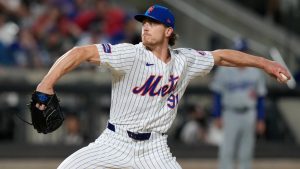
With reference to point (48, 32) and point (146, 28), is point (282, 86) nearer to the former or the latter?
point (48, 32)

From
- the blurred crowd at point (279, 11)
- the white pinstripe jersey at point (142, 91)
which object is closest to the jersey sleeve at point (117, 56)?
the white pinstripe jersey at point (142, 91)

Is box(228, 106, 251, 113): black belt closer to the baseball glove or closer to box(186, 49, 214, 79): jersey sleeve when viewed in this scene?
box(186, 49, 214, 79): jersey sleeve

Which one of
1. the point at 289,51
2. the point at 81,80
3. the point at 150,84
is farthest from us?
the point at 289,51

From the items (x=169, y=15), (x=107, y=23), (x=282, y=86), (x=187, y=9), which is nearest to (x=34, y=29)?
(x=107, y=23)

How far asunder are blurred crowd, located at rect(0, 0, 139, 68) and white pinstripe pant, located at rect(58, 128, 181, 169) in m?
5.78

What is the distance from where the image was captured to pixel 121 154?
5984 millimetres

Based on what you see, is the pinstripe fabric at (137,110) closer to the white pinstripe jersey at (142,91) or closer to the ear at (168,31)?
the white pinstripe jersey at (142,91)

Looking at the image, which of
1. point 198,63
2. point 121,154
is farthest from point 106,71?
point 121,154

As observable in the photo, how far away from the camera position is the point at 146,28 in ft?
20.2

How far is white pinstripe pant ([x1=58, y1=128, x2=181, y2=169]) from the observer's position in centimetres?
588

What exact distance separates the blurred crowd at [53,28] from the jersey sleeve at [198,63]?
5549mm

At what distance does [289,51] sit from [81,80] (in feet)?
10.8

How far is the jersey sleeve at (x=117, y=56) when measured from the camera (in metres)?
5.82

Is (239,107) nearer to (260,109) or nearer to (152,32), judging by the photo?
(260,109)
